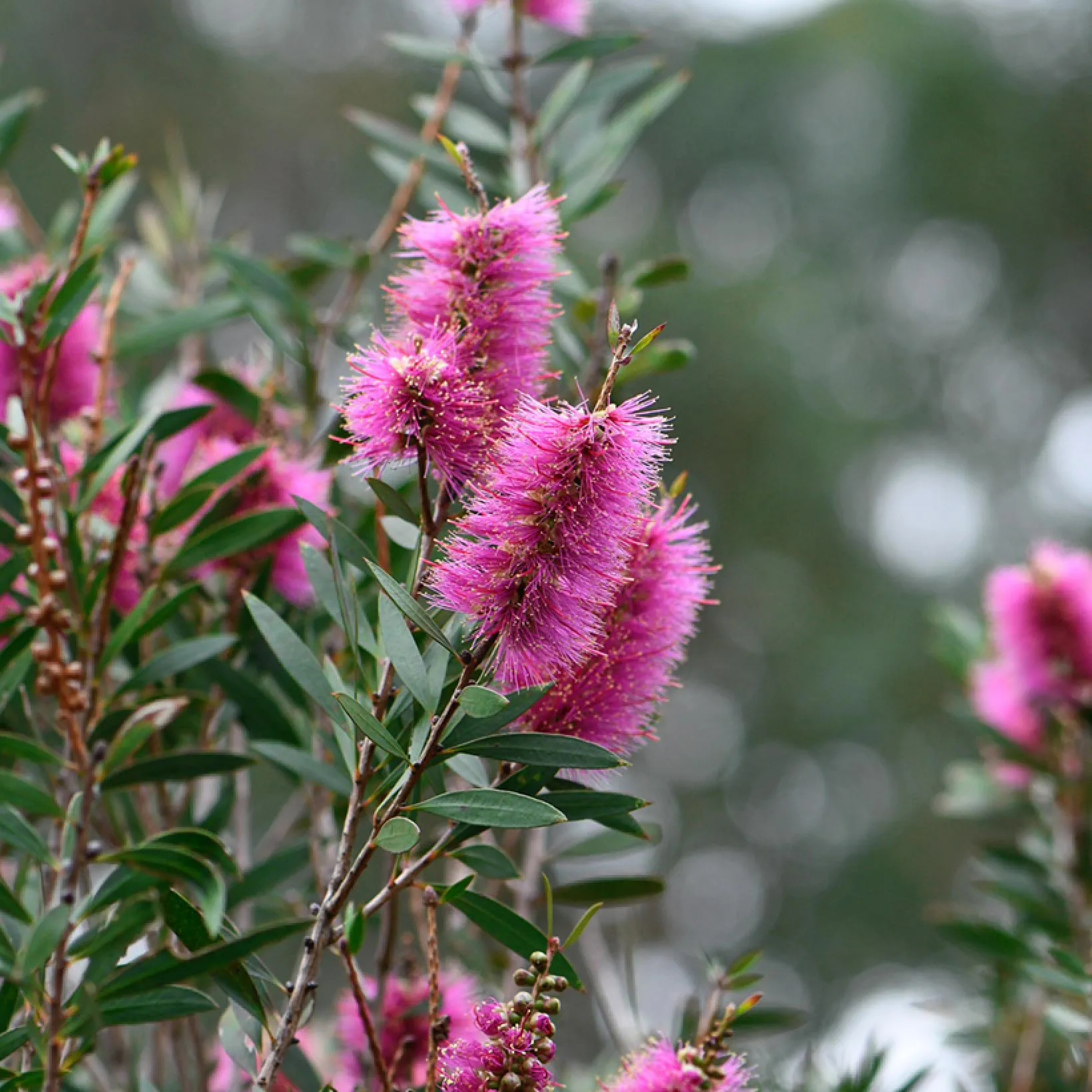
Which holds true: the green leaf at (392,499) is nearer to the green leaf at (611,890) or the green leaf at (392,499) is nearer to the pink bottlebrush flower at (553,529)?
the pink bottlebrush flower at (553,529)

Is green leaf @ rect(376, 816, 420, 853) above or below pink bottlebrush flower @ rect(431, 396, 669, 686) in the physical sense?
below

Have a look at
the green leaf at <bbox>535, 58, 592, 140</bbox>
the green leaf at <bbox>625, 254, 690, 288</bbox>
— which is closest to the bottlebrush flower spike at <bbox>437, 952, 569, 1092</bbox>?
the green leaf at <bbox>625, 254, 690, 288</bbox>

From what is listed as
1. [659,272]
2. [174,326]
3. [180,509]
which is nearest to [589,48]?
[659,272]

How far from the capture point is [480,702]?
0.44 meters

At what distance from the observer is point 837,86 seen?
18.5ft

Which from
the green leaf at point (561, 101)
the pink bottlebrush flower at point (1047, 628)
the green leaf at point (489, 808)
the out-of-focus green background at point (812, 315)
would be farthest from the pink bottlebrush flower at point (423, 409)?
the out-of-focus green background at point (812, 315)

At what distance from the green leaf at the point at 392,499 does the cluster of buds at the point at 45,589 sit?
163mm

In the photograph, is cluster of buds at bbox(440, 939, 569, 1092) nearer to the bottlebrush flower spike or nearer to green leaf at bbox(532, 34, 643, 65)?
→ the bottlebrush flower spike

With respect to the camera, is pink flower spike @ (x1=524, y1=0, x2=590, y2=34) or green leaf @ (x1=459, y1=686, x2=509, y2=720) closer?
green leaf @ (x1=459, y1=686, x2=509, y2=720)

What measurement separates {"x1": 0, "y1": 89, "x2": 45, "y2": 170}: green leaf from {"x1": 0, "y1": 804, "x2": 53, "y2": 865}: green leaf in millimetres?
516

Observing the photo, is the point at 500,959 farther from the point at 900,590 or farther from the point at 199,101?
the point at 199,101

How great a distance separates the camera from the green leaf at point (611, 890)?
2.15 feet

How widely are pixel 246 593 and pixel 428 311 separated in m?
0.15

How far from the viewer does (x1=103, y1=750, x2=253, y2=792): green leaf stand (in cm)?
59
